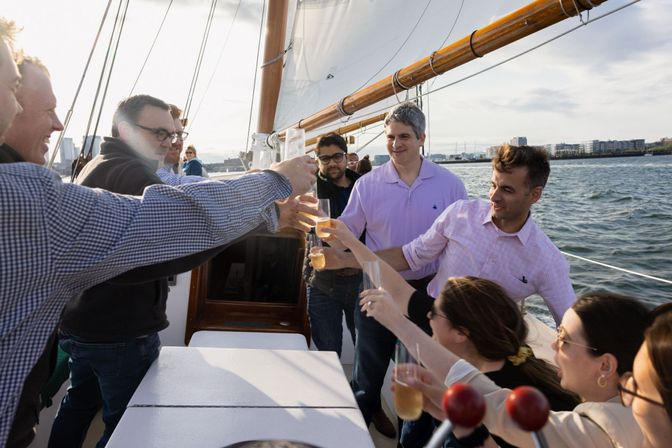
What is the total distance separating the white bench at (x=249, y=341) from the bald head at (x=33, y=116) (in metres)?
1.29

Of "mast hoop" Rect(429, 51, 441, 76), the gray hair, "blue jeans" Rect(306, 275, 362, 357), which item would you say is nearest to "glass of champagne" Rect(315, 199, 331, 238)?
the gray hair

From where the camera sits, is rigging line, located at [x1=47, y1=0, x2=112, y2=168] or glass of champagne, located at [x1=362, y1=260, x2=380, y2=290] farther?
rigging line, located at [x1=47, y1=0, x2=112, y2=168]

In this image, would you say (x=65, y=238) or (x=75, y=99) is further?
(x=75, y=99)

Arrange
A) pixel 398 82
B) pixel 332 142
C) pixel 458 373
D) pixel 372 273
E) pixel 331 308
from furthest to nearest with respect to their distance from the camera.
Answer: pixel 332 142, pixel 398 82, pixel 331 308, pixel 372 273, pixel 458 373

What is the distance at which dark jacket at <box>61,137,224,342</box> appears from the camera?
158 centimetres

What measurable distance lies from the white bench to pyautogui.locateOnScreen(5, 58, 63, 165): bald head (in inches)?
50.6

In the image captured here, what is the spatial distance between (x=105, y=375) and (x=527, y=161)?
1.72 meters

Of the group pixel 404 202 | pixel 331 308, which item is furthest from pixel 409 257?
pixel 331 308

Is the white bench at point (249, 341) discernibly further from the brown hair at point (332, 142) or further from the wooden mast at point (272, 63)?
the wooden mast at point (272, 63)

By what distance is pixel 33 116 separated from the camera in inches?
53.2

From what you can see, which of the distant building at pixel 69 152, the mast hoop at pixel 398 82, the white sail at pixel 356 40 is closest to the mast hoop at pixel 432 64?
the mast hoop at pixel 398 82

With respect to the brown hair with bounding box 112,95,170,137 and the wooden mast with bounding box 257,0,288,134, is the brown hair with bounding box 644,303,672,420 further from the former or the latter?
the wooden mast with bounding box 257,0,288,134

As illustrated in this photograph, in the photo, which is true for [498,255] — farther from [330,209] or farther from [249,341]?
[249,341]

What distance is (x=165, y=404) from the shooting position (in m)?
1.39
